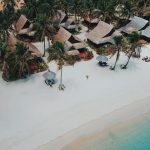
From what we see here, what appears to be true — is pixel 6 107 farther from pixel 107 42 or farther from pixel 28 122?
pixel 107 42

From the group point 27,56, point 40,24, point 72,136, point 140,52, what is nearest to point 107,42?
point 140,52


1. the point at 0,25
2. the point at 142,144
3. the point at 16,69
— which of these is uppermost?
the point at 0,25

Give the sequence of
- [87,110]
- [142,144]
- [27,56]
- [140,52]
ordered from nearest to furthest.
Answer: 1. [142,144]
2. [87,110]
3. [27,56]
4. [140,52]

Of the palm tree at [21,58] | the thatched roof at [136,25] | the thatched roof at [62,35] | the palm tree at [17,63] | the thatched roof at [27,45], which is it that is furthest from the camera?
the thatched roof at [136,25]

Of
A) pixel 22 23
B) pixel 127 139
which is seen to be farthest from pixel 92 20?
pixel 127 139

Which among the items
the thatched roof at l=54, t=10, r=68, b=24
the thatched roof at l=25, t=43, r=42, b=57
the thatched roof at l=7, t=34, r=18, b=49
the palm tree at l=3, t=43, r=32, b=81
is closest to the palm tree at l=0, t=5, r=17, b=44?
the thatched roof at l=7, t=34, r=18, b=49

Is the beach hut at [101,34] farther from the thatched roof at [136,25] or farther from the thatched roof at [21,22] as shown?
the thatched roof at [21,22]

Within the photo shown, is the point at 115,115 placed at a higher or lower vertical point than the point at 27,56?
lower

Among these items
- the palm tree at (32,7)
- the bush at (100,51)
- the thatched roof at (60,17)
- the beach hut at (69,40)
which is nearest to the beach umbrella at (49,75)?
the beach hut at (69,40)
